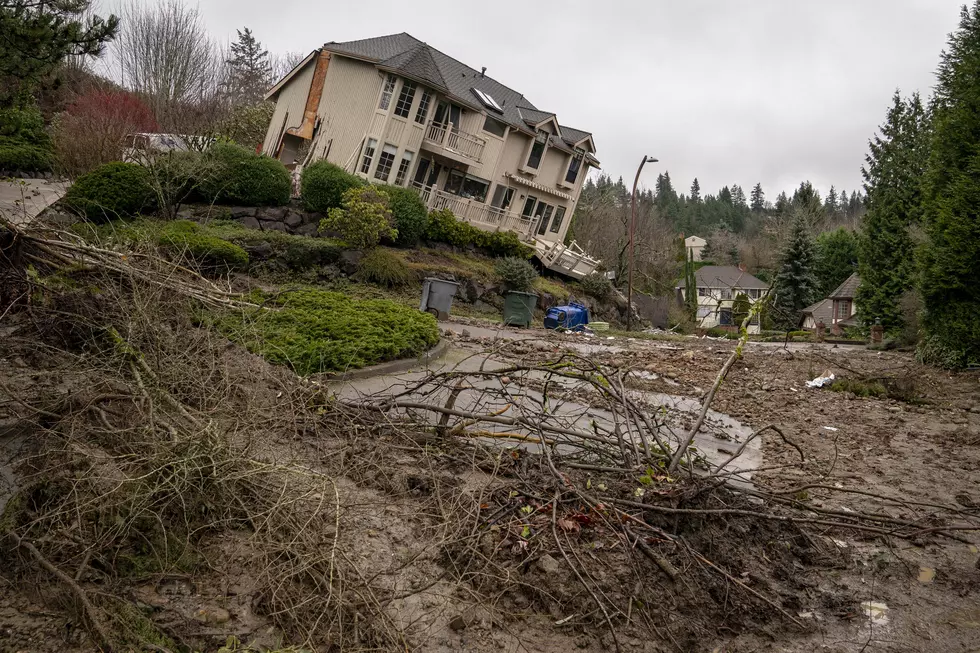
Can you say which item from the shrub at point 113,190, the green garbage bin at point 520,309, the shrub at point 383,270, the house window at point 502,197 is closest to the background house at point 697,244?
the house window at point 502,197

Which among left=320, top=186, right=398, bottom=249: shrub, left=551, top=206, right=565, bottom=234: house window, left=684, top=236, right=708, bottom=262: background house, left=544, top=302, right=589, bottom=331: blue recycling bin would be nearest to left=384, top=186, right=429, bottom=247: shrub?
left=320, top=186, right=398, bottom=249: shrub

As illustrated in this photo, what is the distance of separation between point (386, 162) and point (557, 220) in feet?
39.5

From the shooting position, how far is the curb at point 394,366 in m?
8.25

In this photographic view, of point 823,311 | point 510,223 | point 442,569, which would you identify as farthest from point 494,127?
point 442,569

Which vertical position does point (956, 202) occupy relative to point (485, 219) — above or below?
above

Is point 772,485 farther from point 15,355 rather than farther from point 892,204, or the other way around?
point 892,204

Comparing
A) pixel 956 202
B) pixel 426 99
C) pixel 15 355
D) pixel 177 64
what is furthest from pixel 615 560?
pixel 177 64

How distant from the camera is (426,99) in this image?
28.3m

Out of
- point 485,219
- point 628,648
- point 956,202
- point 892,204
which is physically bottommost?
point 628,648

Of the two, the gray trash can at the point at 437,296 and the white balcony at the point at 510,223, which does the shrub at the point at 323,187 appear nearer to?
the gray trash can at the point at 437,296

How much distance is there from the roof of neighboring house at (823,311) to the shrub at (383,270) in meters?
32.2

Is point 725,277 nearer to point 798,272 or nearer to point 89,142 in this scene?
point 798,272

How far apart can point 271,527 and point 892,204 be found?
29.7 metres

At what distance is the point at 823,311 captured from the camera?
149ft
